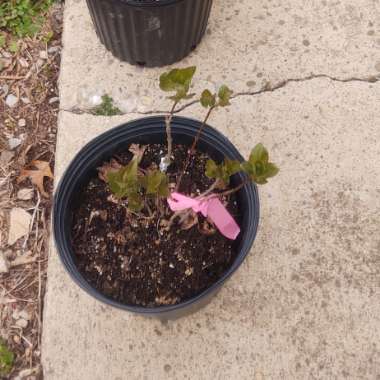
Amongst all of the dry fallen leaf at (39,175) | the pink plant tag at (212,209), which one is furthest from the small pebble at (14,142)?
the pink plant tag at (212,209)

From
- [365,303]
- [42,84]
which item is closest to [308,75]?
[365,303]

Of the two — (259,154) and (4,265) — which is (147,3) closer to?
(259,154)

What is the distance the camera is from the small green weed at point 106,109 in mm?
1571

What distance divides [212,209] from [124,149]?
0.97 ft

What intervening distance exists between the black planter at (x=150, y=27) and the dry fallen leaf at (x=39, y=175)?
44 cm

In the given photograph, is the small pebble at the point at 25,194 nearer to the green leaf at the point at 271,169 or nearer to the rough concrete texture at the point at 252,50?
the rough concrete texture at the point at 252,50

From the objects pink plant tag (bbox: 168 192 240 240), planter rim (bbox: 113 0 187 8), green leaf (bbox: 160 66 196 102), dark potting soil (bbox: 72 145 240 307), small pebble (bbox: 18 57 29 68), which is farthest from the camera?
small pebble (bbox: 18 57 29 68)

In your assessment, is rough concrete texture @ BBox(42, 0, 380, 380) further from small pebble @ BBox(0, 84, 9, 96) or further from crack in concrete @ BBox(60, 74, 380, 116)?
small pebble @ BBox(0, 84, 9, 96)

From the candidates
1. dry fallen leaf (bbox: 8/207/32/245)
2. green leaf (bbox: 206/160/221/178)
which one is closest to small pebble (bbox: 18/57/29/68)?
dry fallen leaf (bbox: 8/207/32/245)

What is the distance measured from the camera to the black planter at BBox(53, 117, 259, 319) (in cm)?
107

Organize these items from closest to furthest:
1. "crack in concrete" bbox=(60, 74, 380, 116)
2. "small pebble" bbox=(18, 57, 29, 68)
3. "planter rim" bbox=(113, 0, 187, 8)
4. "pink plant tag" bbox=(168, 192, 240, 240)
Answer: "pink plant tag" bbox=(168, 192, 240, 240) → "planter rim" bbox=(113, 0, 187, 8) → "crack in concrete" bbox=(60, 74, 380, 116) → "small pebble" bbox=(18, 57, 29, 68)

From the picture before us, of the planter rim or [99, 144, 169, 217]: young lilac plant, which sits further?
the planter rim

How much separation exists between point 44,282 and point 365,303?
91cm

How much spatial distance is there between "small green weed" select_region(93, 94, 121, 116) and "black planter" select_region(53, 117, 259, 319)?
372 millimetres
